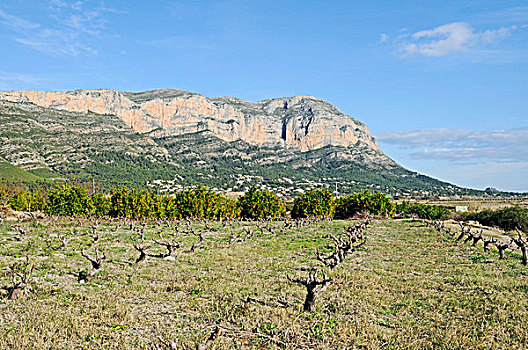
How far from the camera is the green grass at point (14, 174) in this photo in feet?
394

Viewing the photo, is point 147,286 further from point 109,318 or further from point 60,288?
point 109,318

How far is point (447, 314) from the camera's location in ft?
48.5

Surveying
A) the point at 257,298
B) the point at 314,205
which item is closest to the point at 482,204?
the point at 314,205

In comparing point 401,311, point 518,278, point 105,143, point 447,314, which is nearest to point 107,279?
point 401,311

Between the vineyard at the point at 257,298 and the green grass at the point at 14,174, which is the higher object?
the green grass at the point at 14,174

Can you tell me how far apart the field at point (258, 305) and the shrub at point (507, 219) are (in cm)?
4873

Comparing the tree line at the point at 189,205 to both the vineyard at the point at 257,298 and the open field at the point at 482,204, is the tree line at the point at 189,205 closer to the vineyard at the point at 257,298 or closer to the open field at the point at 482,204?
the open field at the point at 482,204

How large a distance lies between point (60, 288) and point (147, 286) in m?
3.50

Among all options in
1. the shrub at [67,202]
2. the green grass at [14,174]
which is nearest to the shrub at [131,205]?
the shrub at [67,202]

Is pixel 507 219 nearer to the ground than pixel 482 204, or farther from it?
nearer to the ground

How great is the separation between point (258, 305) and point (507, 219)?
2789 inches

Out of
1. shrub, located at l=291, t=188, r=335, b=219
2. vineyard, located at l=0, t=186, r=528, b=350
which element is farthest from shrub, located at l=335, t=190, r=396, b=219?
vineyard, located at l=0, t=186, r=528, b=350

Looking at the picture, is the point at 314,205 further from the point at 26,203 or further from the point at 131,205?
the point at 26,203

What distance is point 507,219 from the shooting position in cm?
7162
